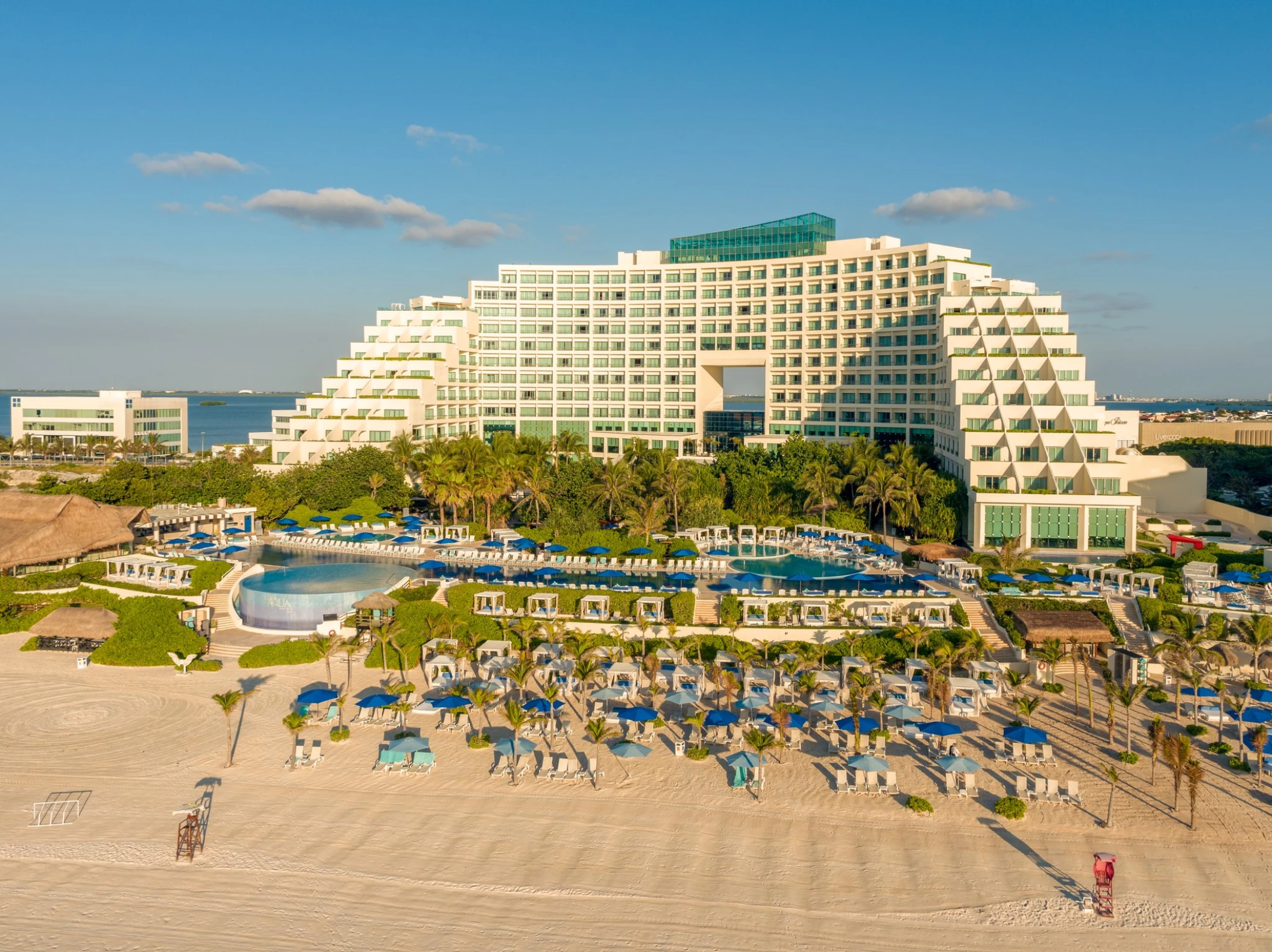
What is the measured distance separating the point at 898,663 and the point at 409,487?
55.1 metres

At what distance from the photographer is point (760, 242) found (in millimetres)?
116188

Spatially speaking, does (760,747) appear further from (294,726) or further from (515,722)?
(294,726)

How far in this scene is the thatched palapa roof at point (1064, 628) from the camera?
43.4m

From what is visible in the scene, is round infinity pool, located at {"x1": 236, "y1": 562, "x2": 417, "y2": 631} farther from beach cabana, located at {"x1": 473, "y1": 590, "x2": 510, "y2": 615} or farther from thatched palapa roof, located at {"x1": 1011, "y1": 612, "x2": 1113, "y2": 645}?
thatched palapa roof, located at {"x1": 1011, "y1": 612, "x2": 1113, "y2": 645}

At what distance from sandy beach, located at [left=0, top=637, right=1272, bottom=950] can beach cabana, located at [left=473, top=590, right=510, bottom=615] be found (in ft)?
46.4

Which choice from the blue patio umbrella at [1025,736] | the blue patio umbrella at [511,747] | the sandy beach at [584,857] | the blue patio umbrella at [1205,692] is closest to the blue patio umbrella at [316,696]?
the sandy beach at [584,857]

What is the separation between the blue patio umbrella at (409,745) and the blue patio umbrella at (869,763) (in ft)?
52.1

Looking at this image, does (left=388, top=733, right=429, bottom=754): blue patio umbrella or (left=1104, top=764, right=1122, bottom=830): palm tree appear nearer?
(left=1104, top=764, right=1122, bottom=830): palm tree

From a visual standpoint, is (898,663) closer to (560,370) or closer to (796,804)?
(796,804)

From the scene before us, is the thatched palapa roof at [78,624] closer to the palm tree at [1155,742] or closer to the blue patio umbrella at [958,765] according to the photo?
the blue patio umbrella at [958,765]

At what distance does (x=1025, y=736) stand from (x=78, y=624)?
47289 mm

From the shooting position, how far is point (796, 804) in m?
30.0

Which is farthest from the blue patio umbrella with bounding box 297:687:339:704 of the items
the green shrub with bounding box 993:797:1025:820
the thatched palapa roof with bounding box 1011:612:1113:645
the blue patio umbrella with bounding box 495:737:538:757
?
the thatched palapa roof with bounding box 1011:612:1113:645

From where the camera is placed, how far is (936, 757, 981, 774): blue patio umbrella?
30578 millimetres
